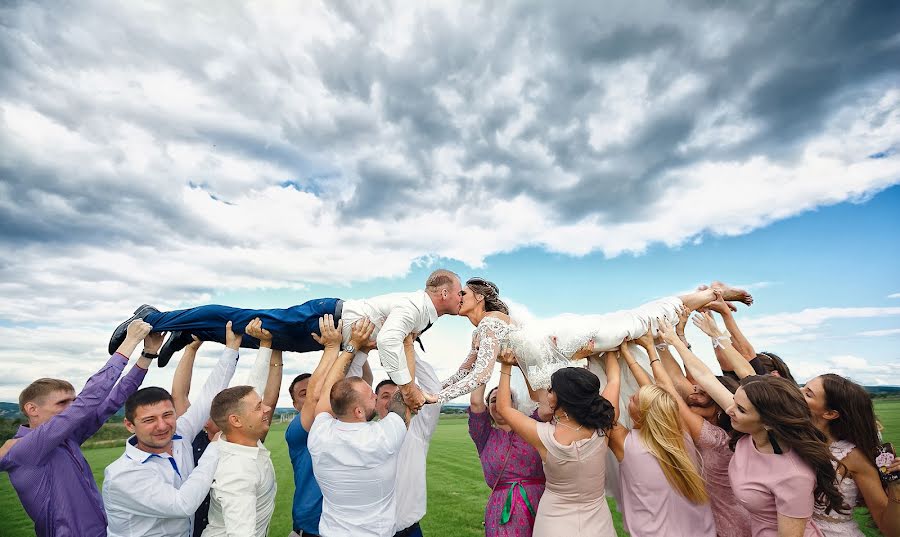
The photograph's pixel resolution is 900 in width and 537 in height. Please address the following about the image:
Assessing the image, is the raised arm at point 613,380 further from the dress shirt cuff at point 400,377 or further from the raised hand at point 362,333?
the raised hand at point 362,333

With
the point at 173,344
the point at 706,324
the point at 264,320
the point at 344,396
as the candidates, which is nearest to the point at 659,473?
the point at 706,324

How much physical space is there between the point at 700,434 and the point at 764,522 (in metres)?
0.71

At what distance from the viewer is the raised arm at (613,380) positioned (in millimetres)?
4223

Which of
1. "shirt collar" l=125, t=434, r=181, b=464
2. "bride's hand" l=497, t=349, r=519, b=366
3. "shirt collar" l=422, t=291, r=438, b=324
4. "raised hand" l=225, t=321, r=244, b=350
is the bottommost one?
"shirt collar" l=125, t=434, r=181, b=464

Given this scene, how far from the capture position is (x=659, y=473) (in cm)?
391

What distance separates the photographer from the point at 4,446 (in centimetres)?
425

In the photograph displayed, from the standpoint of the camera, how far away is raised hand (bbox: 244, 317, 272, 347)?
209 inches

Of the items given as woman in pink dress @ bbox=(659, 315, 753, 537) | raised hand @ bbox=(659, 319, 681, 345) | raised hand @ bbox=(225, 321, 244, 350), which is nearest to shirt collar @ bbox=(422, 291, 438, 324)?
raised hand @ bbox=(225, 321, 244, 350)

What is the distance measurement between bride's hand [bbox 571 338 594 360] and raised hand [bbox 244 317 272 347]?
3177 millimetres

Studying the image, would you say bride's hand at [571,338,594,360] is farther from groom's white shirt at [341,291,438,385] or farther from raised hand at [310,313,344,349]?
raised hand at [310,313,344,349]

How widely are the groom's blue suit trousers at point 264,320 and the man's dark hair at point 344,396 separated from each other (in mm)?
1703

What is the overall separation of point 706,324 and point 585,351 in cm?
154

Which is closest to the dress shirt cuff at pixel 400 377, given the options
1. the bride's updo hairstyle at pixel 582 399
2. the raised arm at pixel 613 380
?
the bride's updo hairstyle at pixel 582 399

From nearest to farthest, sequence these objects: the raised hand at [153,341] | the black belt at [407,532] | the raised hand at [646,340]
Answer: the black belt at [407,532], the raised hand at [646,340], the raised hand at [153,341]
